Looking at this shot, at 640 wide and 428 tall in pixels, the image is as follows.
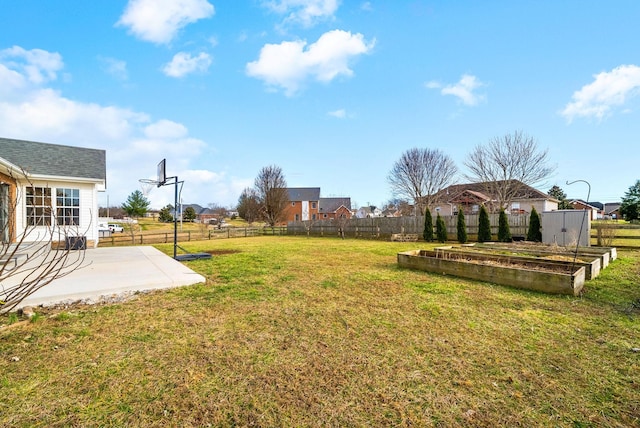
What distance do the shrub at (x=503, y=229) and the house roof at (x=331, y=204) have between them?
37.4 meters

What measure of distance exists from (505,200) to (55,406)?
1071 inches

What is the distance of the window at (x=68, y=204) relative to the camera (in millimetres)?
11211

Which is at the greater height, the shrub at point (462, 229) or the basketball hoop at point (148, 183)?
the basketball hoop at point (148, 183)

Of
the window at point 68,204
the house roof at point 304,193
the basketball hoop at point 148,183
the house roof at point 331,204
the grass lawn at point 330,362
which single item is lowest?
the grass lawn at point 330,362

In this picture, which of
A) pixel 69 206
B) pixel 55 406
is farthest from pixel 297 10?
pixel 69 206

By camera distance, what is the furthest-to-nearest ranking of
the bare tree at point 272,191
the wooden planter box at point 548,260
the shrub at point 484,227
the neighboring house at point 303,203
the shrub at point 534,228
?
the neighboring house at point 303,203
the bare tree at point 272,191
the shrub at point 484,227
the shrub at point 534,228
the wooden planter box at point 548,260

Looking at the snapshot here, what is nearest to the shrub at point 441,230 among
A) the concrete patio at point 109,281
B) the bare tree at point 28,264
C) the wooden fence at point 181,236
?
the concrete patio at point 109,281

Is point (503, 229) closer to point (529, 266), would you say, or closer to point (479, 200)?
point (529, 266)

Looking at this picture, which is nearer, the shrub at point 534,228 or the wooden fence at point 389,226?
the shrub at point 534,228

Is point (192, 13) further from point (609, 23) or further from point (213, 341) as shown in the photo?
point (609, 23)

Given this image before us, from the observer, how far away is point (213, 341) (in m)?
3.15

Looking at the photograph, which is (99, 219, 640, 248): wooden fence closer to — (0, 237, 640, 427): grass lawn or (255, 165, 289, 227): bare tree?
(255, 165, 289, 227): bare tree

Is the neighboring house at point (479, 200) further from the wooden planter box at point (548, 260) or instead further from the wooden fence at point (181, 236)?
the wooden planter box at point (548, 260)

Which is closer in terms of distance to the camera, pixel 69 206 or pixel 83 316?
pixel 83 316
